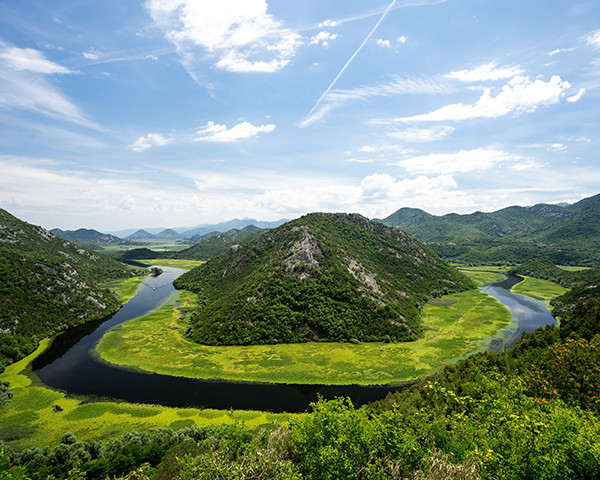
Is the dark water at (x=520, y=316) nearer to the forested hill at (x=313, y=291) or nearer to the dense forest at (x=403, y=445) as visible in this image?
the forested hill at (x=313, y=291)

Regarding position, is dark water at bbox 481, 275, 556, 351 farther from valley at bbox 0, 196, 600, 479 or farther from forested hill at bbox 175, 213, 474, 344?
forested hill at bbox 175, 213, 474, 344

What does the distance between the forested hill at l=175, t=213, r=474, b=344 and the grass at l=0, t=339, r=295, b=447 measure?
38557 millimetres

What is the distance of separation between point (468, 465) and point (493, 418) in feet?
24.7

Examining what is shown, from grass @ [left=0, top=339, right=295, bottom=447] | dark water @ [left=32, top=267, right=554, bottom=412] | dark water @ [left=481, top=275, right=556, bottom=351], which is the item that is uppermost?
dark water @ [left=481, top=275, right=556, bottom=351]

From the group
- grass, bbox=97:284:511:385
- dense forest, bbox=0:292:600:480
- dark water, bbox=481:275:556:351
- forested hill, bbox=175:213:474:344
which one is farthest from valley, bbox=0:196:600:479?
dark water, bbox=481:275:556:351

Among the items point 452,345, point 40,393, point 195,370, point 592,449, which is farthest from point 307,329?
point 592,449

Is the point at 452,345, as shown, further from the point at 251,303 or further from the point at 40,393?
the point at 40,393

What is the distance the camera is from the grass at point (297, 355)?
260ft

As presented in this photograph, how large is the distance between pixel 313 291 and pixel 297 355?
109ft

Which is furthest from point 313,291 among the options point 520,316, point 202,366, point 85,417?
point 520,316

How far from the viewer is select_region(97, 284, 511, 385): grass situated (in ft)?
260

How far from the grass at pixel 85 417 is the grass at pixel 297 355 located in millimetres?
16583

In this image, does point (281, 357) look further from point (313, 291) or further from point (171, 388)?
point (313, 291)

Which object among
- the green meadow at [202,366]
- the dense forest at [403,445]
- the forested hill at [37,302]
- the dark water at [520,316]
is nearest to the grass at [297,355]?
the green meadow at [202,366]
